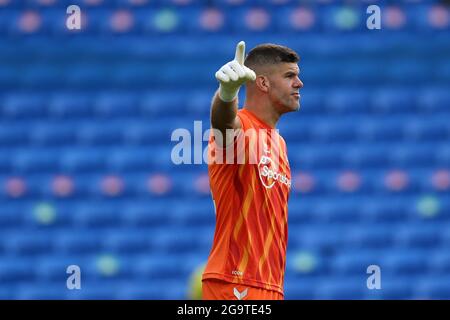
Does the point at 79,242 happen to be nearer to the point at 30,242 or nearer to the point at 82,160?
the point at 30,242

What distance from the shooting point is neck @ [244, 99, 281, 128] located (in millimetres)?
4449

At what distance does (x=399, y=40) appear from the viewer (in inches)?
354

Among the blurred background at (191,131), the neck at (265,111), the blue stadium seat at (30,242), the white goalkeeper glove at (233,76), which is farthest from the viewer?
the blue stadium seat at (30,242)

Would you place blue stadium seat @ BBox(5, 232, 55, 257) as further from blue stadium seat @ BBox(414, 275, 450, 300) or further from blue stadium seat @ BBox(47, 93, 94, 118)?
blue stadium seat @ BBox(414, 275, 450, 300)

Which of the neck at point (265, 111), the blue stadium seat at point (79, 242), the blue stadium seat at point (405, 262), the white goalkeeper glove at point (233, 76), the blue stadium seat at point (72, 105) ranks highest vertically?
the blue stadium seat at point (72, 105)

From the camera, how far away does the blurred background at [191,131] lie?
8.35 meters

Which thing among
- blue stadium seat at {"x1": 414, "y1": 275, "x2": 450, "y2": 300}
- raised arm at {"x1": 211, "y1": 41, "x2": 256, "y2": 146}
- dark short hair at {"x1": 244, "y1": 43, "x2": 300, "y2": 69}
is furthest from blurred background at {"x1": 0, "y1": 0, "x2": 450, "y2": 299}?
raised arm at {"x1": 211, "y1": 41, "x2": 256, "y2": 146}

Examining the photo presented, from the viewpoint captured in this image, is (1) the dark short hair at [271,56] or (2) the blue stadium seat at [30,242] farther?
(2) the blue stadium seat at [30,242]

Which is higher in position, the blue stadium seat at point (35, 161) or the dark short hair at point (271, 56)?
the blue stadium seat at point (35, 161)

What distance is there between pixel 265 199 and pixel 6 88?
518cm

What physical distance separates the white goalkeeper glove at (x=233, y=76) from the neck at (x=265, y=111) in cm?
51

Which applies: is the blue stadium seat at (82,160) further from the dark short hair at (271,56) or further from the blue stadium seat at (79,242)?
the dark short hair at (271,56)

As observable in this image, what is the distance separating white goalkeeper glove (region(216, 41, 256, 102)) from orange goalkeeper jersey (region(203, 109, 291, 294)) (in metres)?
0.29

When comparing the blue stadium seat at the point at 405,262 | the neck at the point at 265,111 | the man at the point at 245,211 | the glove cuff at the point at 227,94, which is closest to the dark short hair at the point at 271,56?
the neck at the point at 265,111
